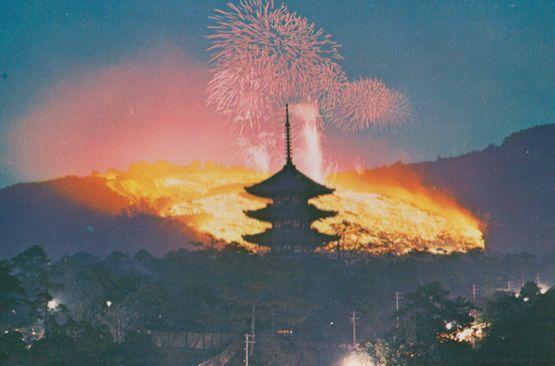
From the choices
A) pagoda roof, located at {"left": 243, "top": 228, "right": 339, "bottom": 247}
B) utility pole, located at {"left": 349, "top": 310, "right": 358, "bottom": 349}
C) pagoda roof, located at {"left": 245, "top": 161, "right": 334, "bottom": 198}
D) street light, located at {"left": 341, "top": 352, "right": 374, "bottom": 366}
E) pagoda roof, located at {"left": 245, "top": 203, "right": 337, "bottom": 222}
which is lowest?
street light, located at {"left": 341, "top": 352, "right": 374, "bottom": 366}

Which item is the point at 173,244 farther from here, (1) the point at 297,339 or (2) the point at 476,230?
(1) the point at 297,339

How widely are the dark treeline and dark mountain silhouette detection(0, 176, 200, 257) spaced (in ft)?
203

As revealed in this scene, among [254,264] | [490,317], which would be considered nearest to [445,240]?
[254,264]

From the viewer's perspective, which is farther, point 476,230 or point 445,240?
point 476,230

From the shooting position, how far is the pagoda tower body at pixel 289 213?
76.1 meters

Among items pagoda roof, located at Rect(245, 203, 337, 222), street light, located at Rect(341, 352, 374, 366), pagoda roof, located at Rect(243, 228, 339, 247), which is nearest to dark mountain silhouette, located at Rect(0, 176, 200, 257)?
pagoda roof, located at Rect(245, 203, 337, 222)

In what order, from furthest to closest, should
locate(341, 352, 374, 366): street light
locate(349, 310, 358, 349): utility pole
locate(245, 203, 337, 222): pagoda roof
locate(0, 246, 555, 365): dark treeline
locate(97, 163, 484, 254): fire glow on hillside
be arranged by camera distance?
locate(97, 163, 484, 254): fire glow on hillside → locate(245, 203, 337, 222): pagoda roof → locate(349, 310, 358, 349): utility pole → locate(341, 352, 374, 366): street light → locate(0, 246, 555, 365): dark treeline

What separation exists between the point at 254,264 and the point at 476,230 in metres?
87.7

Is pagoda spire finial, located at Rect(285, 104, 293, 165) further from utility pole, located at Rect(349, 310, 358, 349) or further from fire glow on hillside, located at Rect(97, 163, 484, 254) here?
utility pole, located at Rect(349, 310, 358, 349)

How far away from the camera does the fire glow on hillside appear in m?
109

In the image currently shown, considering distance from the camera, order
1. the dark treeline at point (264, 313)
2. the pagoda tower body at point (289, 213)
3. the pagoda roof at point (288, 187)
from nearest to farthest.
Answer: the dark treeline at point (264, 313)
the pagoda tower body at point (289, 213)
the pagoda roof at point (288, 187)

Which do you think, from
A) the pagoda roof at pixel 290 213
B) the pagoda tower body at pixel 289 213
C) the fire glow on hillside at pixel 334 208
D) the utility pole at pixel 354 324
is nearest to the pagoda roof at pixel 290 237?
the pagoda tower body at pixel 289 213

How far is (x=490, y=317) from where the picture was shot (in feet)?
150

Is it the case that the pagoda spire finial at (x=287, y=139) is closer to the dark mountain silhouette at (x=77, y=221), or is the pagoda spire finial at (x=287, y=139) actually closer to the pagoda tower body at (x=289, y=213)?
the pagoda tower body at (x=289, y=213)
